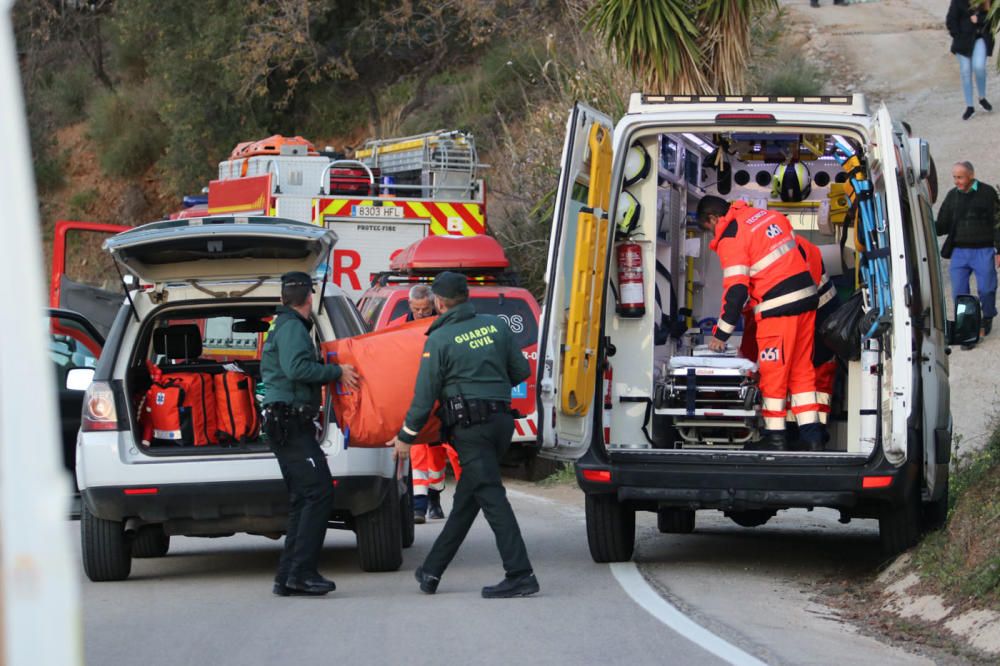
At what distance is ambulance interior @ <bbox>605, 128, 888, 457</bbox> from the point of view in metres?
8.96

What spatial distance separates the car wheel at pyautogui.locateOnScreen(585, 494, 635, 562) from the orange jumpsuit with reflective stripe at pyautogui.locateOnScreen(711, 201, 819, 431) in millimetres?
1050

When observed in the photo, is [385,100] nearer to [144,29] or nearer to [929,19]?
[144,29]

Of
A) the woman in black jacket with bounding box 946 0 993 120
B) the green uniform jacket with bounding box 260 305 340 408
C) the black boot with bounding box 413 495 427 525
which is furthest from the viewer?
the woman in black jacket with bounding box 946 0 993 120

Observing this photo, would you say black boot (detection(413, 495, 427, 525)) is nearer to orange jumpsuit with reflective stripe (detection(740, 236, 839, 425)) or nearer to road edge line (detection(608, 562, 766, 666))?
road edge line (detection(608, 562, 766, 666))

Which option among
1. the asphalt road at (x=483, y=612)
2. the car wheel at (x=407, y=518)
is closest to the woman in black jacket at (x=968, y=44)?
the asphalt road at (x=483, y=612)

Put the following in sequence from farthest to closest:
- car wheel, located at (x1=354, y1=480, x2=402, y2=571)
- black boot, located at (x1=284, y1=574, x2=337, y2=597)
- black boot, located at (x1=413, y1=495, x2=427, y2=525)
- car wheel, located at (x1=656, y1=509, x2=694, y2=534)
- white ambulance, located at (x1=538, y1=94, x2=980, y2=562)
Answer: black boot, located at (x1=413, y1=495, x2=427, y2=525), car wheel, located at (x1=656, y1=509, x2=694, y2=534), car wheel, located at (x1=354, y1=480, x2=402, y2=571), white ambulance, located at (x1=538, y1=94, x2=980, y2=562), black boot, located at (x1=284, y1=574, x2=337, y2=597)

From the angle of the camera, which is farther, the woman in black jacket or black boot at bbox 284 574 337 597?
the woman in black jacket

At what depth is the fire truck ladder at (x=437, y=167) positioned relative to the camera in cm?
1864

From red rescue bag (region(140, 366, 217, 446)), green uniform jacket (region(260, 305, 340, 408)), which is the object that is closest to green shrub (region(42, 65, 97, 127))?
red rescue bag (region(140, 366, 217, 446))

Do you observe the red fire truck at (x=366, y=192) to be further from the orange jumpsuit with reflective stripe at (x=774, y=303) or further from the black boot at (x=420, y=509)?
the orange jumpsuit with reflective stripe at (x=774, y=303)

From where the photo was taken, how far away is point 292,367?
306 inches

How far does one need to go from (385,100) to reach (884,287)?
83.7ft

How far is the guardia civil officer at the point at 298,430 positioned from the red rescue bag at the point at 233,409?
0.88 metres

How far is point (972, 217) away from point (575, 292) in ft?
27.4
